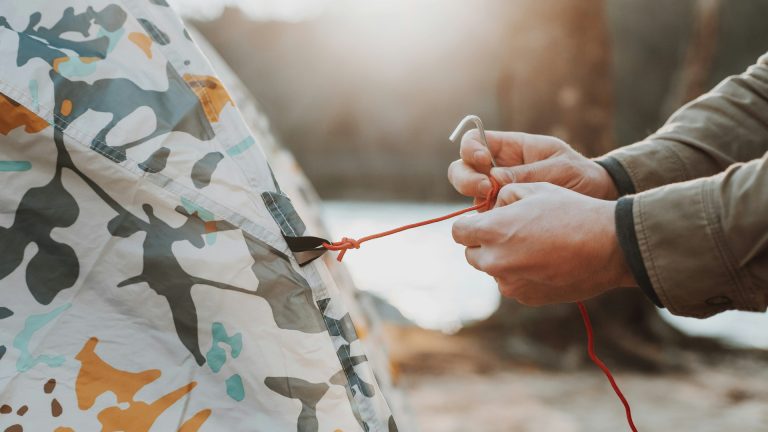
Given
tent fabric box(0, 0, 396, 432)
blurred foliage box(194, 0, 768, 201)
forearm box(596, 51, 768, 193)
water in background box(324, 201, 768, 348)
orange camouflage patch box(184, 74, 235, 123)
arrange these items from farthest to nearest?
blurred foliage box(194, 0, 768, 201) < water in background box(324, 201, 768, 348) < forearm box(596, 51, 768, 193) < orange camouflage patch box(184, 74, 235, 123) < tent fabric box(0, 0, 396, 432)

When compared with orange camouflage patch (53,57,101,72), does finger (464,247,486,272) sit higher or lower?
lower

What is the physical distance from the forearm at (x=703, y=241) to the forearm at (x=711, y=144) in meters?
0.38

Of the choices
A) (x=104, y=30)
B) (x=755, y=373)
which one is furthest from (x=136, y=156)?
(x=755, y=373)

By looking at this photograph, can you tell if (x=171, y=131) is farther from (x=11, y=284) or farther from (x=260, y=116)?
(x=260, y=116)

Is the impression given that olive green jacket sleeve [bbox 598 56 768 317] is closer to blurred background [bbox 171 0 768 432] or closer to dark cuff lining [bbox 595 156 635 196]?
dark cuff lining [bbox 595 156 635 196]

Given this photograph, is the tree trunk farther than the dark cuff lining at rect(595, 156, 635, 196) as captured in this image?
Yes

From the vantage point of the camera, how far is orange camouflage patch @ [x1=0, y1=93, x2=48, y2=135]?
0.99 m

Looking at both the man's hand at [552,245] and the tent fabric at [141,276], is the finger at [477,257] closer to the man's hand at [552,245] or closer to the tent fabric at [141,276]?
the man's hand at [552,245]

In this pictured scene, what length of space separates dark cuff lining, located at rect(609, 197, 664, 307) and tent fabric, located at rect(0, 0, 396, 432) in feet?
1.41

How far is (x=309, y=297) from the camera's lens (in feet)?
3.41

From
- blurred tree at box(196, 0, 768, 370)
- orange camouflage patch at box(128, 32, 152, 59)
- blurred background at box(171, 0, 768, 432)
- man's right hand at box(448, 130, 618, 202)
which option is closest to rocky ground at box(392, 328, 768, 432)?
blurred background at box(171, 0, 768, 432)

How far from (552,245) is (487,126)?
11583mm

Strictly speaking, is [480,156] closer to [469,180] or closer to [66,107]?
[469,180]

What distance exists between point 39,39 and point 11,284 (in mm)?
384
